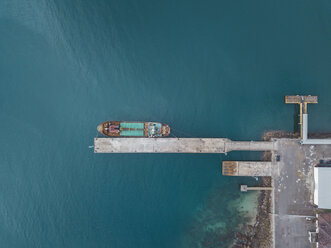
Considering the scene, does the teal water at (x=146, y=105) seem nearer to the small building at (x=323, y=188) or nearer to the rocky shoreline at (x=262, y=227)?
the rocky shoreline at (x=262, y=227)

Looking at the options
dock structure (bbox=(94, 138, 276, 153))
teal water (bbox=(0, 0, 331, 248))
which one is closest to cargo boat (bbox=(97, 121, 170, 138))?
dock structure (bbox=(94, 138, 276, 153))

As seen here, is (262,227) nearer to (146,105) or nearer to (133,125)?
(133,125)

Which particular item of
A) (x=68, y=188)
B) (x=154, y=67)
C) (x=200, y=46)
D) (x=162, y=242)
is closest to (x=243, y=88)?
(x=200, y=46)

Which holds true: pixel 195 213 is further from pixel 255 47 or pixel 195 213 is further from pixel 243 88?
pixel 255 47

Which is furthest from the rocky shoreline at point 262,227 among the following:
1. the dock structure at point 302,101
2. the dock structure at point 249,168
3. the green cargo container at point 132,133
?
the green cargo container at point 132,133

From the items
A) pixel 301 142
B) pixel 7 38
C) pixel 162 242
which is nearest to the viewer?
pixel 301 142

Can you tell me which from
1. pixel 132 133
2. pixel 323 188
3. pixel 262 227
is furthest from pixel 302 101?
pixel 132 133
